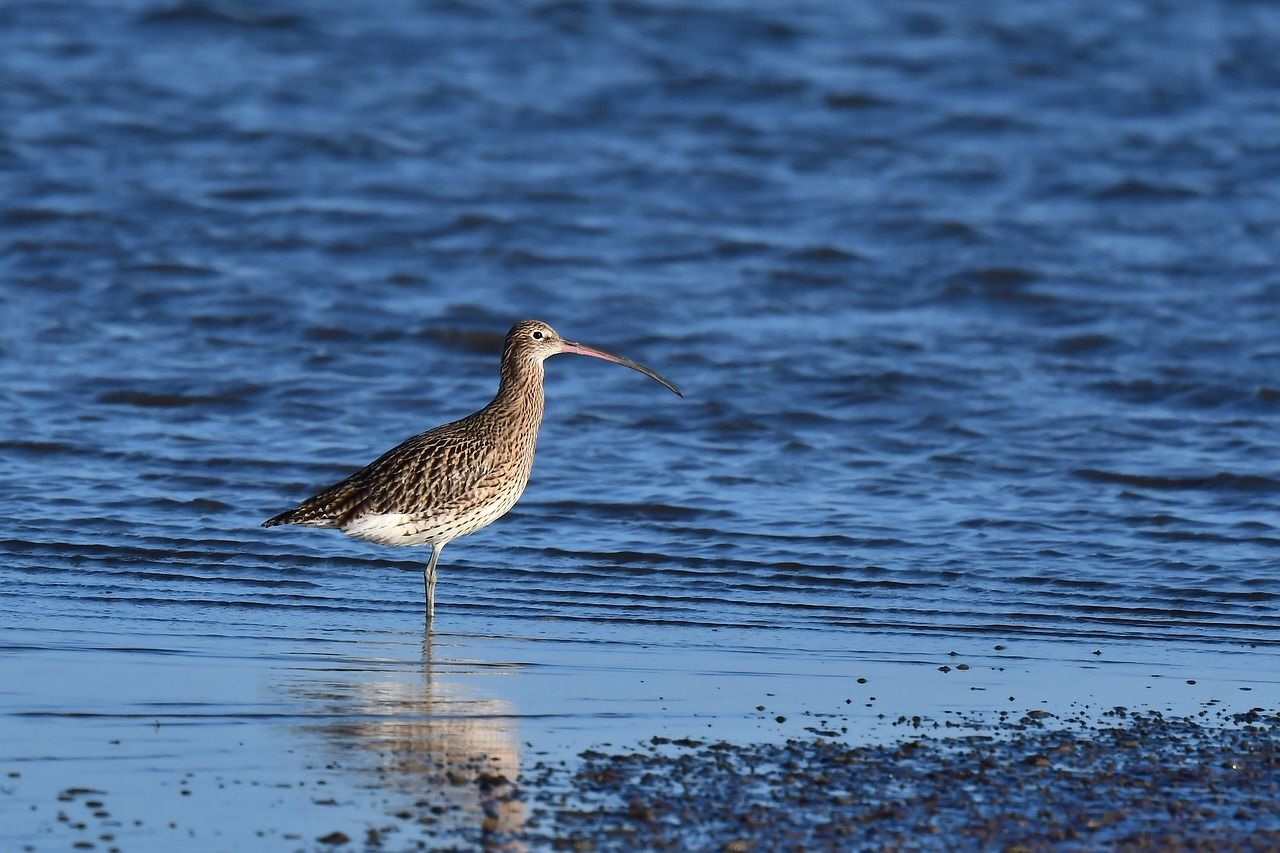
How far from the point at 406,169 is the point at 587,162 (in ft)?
5.56

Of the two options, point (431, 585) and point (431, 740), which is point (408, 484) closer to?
point (431, 585)

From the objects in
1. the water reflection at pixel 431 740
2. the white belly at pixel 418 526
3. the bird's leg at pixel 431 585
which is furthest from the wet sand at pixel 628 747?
the white belly at pixel 418 526

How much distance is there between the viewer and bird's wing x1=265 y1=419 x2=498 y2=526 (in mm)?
8242

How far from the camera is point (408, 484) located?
829 cm

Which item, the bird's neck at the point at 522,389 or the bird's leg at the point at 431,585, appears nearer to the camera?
the bird's leg at the point at 431,585

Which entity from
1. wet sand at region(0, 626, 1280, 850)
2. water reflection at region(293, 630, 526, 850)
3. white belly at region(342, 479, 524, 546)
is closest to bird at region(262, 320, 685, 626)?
white belly at region(342, 479, 524, 546)

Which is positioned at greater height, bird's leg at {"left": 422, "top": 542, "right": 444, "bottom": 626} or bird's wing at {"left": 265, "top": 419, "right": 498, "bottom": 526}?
bird's wing at {"left": 265, "top": 419, "right": 498, "bottom": 526}

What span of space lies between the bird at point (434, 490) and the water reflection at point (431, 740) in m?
0.95

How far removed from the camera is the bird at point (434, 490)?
8219mm

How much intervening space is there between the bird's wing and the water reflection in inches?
40.0

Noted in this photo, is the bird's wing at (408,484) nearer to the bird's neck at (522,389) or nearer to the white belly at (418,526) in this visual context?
the white belly at (418,526)

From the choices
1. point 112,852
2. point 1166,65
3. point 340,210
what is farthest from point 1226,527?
point 1166,65

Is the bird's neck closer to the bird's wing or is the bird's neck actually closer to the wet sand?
the bird's wing

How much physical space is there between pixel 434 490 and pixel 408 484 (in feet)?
0.39
